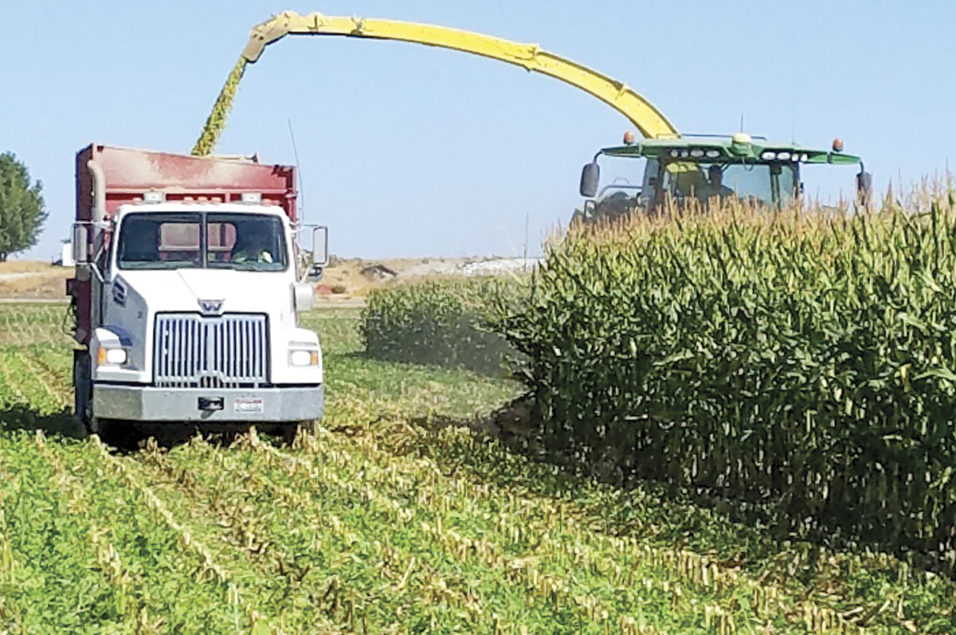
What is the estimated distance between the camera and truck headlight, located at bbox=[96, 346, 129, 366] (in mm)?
14641

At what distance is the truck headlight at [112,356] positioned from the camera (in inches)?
576

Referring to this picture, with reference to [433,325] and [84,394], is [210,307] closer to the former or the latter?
[84,394]

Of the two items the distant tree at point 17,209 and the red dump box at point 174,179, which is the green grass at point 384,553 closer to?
the red dump box at point 174,179

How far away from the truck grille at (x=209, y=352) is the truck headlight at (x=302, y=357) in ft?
0.81

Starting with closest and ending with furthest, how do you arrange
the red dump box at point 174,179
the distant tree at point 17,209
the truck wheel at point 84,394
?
the truck wheel at point 84,394 < the red dump box at point 174,179 < the distant tree at point 17,209

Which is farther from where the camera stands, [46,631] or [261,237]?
[261,237]

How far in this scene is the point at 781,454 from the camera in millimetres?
11773

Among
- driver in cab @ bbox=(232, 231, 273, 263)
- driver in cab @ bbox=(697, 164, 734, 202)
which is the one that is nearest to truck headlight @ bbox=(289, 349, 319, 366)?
driver in cab @ bbox=(232, 231, 273, 263)

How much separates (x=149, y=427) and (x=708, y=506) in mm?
6026

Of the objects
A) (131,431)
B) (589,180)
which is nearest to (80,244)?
(131,431)

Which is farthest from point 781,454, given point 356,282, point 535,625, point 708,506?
point 356,282

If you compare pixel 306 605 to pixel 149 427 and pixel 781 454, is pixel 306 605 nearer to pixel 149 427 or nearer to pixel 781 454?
pixel 781 454

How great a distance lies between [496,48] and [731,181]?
6.04 metres

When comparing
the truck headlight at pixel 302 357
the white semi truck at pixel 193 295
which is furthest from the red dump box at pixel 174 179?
the truck headlight at pixel 302 357
